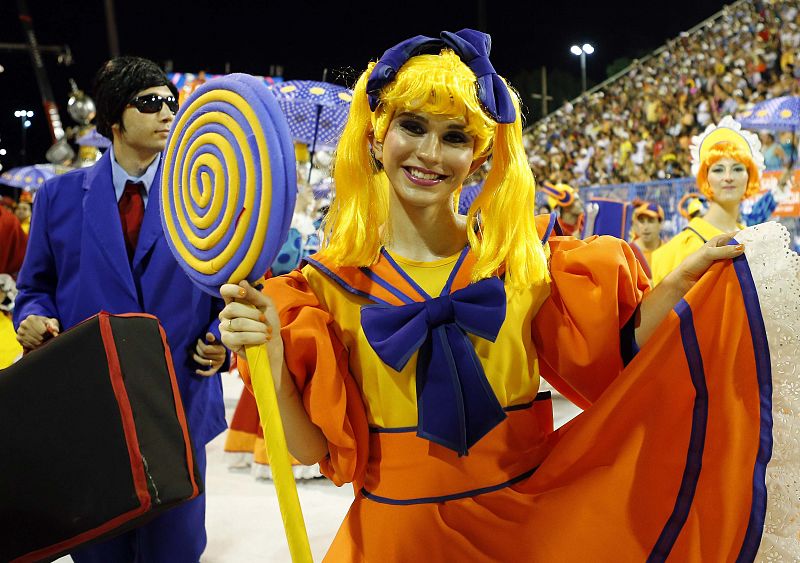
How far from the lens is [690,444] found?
5.24 ft

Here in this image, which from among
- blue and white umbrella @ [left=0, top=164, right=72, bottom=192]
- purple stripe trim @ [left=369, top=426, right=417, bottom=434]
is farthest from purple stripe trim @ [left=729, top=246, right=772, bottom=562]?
blue and white umbrella @ [left=0, top=164, right=72, bottom=192]

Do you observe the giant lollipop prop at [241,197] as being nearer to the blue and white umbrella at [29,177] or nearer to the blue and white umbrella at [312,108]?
the blue and white umbrella at [312,108]

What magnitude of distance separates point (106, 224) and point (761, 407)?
5.89 feet

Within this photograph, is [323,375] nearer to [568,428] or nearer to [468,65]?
[568,428]

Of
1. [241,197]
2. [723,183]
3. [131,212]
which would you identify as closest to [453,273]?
[241,197]

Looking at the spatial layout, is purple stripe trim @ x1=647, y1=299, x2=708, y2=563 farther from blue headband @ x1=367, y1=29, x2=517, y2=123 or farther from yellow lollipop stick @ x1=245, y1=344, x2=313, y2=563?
yellow lollipop stick @ x1=245, y1=344, x2=313, y2=563

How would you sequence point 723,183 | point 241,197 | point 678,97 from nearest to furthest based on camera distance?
point 241,197 < point 723,183 < point 678,97

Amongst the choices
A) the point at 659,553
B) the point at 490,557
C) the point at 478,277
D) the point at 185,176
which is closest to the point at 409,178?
the point at 478,277

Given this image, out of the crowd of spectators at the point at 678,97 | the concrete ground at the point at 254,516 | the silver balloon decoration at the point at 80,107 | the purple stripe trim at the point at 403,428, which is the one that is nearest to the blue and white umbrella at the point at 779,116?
the crowd of spectators at the point at 678,97

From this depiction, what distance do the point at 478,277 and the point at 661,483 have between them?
57cm

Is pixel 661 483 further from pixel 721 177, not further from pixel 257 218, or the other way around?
pixel 721 177

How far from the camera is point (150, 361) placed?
1.75m

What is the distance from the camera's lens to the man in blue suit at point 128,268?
2287 mm

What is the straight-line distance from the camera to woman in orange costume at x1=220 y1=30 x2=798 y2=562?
1570 mm
